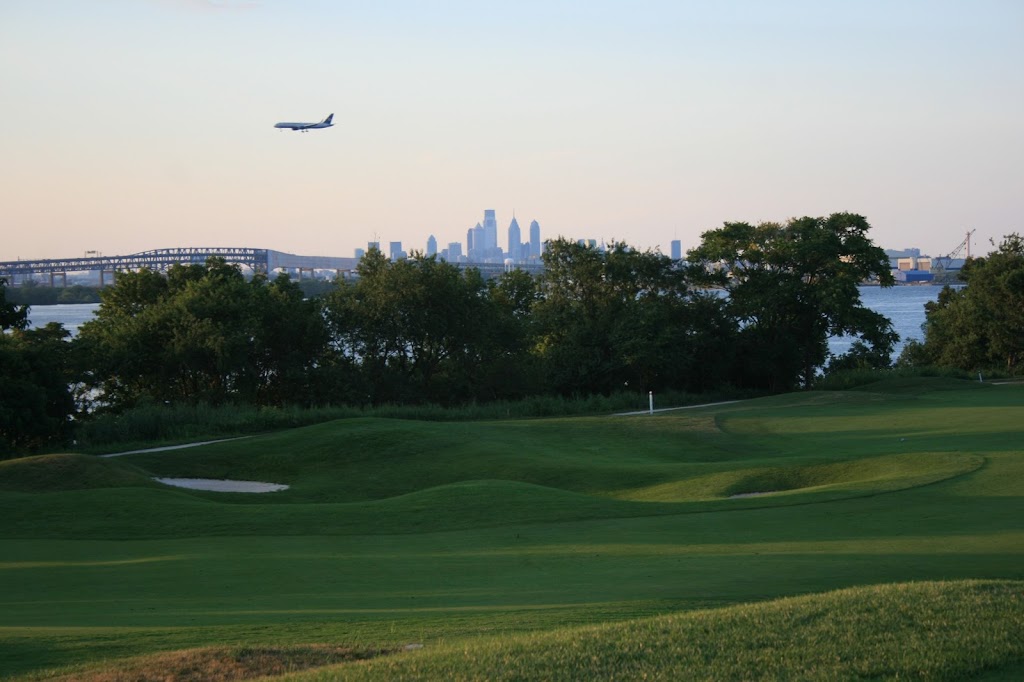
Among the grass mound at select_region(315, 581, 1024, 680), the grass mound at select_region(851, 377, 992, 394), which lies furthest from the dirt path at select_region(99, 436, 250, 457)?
the grass mound at select_region(851, 377, 992, 394)

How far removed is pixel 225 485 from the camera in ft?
85.5

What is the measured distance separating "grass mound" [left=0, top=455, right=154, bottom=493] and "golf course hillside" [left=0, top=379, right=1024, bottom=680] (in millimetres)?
77

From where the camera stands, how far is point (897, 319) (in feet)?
478

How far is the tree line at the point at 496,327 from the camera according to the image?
45312mm

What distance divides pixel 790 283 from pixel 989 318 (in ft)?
52.1

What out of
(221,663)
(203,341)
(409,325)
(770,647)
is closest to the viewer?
(770,647)

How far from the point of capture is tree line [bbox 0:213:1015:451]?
45312mm

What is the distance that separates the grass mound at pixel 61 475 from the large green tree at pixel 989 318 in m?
49.4

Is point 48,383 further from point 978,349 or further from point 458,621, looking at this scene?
point 978,349

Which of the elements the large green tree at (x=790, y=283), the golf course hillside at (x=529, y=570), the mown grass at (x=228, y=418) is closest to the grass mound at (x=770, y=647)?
the golf course hillside at (x=529, y=570)

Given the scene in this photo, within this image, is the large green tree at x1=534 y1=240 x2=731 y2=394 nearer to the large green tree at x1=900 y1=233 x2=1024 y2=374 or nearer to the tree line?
the tree line

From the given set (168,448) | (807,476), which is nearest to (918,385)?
(807,476)

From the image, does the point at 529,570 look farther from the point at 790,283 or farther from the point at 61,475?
the point at 790,283

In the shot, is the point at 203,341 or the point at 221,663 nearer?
the point at 221,663
